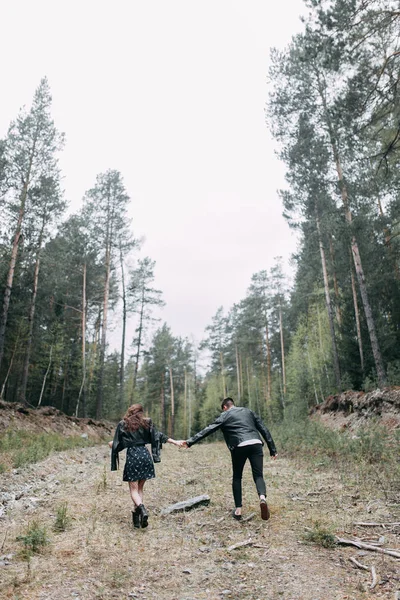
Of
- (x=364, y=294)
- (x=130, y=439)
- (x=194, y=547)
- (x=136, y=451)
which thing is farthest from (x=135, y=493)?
(x=364, y=294)

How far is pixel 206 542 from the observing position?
16.3 feet

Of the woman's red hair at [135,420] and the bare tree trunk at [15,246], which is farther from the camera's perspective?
the bare tree trunk at [15,246]

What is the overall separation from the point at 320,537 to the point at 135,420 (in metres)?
3.25

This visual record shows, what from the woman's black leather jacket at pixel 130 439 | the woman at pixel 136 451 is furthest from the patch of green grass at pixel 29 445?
the woman at pixel 136 451

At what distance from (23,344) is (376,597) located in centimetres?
2482

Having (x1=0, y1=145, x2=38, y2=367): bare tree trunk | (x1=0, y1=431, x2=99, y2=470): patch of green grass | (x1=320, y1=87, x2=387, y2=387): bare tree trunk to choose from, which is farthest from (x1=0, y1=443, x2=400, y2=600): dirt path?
(x1=0, y1=145, x2=38, y2=367): bare tree trunk

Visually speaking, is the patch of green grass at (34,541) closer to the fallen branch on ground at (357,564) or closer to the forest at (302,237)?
the fallen branch on ground at (357,564)

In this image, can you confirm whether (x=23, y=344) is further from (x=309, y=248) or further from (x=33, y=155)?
(x=309, y=248)

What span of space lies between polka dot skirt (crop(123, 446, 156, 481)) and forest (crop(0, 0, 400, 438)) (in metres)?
8.73

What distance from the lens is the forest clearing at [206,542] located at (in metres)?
3.62

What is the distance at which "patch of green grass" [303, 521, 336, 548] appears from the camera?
4.50m

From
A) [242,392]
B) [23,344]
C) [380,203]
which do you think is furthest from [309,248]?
[242,392]

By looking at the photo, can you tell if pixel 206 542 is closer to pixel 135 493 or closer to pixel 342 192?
pixel 135 493

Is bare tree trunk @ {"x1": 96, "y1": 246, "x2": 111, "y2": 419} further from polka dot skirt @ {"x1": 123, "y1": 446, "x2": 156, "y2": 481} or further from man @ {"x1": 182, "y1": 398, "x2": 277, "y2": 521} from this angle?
man @ {"x1": 182, "y1": 398, "x2": 277, "y2": 521}
